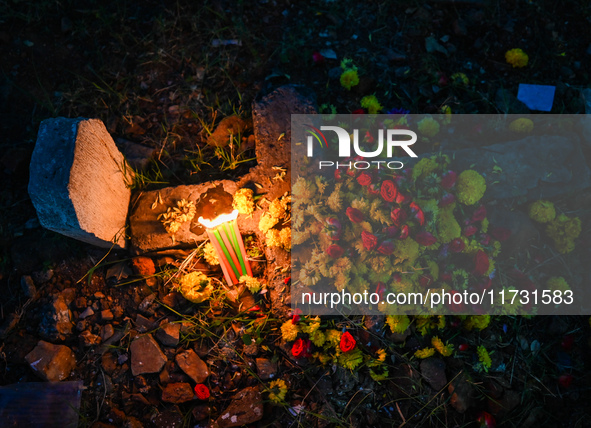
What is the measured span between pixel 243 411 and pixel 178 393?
47cm

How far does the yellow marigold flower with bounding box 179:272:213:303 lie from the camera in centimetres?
278

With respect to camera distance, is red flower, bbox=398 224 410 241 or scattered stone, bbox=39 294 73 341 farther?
scattered stone, bbox=39 294 73 341

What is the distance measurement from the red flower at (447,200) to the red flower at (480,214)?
7.2 inches

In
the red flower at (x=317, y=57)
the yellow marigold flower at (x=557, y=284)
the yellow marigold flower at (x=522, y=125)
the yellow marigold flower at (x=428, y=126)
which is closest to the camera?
the yellow marigold flower at (x=557, y=284)

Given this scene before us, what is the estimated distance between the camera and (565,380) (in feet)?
→ 8.85

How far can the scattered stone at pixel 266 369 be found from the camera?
268 centimetres

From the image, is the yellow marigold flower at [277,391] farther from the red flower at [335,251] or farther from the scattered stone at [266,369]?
the red flower at [335,251]

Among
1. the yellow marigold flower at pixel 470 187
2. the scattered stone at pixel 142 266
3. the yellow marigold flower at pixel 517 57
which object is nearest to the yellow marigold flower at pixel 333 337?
the yellow marigold flower at pixel 470 187

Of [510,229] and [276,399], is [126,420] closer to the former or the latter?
[276,399]

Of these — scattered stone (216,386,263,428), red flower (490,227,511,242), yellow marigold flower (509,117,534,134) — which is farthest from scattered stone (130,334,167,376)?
yellow marigold flower (509,117,534,134)

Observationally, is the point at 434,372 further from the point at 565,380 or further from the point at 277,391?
the point at 277,391

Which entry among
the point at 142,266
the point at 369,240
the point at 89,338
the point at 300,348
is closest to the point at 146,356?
the point at 89,338

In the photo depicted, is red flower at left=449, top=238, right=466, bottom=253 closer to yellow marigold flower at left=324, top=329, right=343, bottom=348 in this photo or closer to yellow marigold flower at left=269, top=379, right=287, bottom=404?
yellow marigold flower at left=324, top=329, right=343, bottom=348

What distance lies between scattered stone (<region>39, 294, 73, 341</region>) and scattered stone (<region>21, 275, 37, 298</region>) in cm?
16
